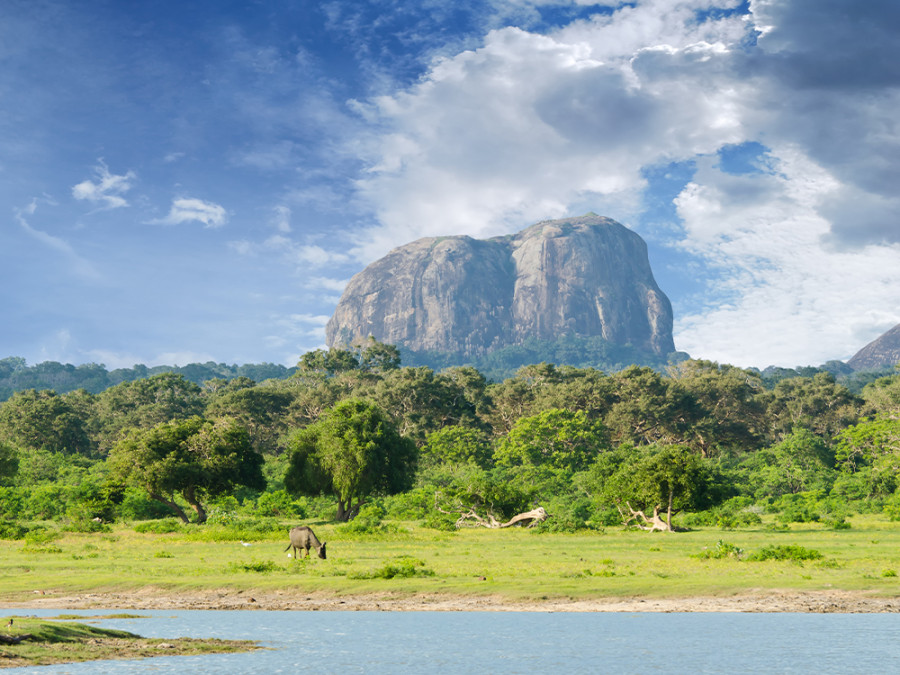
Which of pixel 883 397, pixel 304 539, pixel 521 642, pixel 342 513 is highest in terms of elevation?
pixel 883 397

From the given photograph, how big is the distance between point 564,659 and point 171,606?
1127cm

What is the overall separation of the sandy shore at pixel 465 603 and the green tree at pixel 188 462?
25.3m

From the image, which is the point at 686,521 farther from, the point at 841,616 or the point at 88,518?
the point at 88,518

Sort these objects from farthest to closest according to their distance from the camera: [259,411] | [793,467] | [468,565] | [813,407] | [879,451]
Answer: [813,407], [259,411], [793,467], [879,451], [468,565]

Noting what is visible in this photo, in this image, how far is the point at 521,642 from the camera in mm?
15539

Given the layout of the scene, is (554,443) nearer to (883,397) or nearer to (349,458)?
(349,458)

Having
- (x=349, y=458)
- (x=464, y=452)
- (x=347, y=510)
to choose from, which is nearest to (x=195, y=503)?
(x=347, y=510)

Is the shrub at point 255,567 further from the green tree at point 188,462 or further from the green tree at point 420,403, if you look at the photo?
the green tree at point 420,403

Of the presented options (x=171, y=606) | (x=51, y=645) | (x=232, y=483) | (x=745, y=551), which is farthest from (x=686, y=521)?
(x=51, y=645)

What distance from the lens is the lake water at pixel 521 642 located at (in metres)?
13.4

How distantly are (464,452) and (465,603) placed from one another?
194 feet

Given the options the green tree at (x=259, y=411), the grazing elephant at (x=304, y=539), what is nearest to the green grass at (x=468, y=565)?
the grazing elephant at (x=304, y=539)

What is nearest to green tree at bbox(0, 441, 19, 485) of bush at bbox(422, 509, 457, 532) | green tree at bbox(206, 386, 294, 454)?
green tree at bbox(206, 386, 294, 454)

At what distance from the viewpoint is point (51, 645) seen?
46.6 feet
